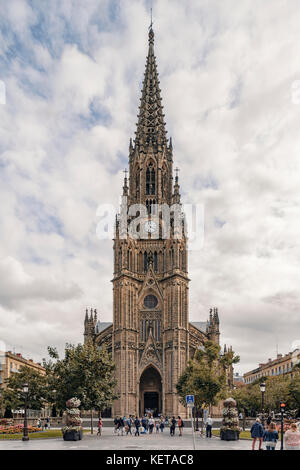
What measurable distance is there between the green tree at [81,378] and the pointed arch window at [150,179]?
4895 centimetres

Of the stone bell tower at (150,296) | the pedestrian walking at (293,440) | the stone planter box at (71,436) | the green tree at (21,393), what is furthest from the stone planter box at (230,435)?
the stone bell tower at (150,296)

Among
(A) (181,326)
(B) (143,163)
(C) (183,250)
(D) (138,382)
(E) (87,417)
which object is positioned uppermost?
(B) (143,163)

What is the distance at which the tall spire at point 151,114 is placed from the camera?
9188cm

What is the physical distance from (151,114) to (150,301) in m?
36.1

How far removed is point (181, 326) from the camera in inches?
2911

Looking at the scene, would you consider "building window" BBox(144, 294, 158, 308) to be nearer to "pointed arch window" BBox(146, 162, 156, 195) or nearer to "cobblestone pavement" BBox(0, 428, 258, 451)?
"pointed arch window" BBox(146, 162, 156, 195)

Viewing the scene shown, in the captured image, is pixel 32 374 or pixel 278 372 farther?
pixel 278 372

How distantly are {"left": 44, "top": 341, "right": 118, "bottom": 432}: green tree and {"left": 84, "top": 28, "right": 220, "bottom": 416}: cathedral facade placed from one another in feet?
97.4

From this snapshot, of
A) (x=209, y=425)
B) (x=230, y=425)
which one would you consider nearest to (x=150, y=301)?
(x=209, y=425)

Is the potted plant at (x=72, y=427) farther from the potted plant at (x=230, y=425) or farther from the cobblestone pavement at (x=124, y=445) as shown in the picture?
the potted plant at (x=230, y=425)

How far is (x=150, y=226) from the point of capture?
274ft
